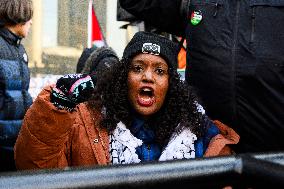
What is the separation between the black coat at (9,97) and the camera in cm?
285

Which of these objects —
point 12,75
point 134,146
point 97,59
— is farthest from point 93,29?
point 134,146

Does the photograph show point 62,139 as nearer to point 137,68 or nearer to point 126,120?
point 126,120

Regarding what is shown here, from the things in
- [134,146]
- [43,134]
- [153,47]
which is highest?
[153,47]

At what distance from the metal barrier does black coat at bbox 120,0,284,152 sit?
107 cm

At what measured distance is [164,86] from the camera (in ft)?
8.02

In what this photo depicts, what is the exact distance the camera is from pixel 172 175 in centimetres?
72

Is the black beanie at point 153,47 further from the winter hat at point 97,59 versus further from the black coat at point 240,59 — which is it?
the winter hat at point 97,59

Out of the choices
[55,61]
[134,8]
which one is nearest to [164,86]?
[134,8]

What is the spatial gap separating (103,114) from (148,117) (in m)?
0.25

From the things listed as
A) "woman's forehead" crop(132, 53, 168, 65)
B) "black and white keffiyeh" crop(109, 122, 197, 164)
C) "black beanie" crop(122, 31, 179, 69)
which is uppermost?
"black beanie" crop(122, 31, 179, 69)

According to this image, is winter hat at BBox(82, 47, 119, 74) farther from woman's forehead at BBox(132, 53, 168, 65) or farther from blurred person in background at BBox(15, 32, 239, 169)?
woman's forehead at BBox(132, 53, 168, 65)

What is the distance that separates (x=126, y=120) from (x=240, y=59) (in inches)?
27.5

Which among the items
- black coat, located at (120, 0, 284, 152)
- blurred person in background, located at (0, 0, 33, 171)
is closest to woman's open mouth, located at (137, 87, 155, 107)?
black coat, located at (120, 0, 284, 152)

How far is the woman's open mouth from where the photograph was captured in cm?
235
